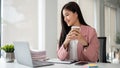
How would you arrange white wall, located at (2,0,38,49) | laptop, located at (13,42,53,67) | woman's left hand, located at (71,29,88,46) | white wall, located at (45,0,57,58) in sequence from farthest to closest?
white wall, located at (45,0,57,58)
white wall, located at (2,0,38,49)
woman's left hand, located at (71,29,88,46)
laptop, located at (13,42,53,67)

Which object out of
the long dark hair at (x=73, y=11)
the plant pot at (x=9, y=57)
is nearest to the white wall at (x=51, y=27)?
the long dark hair at (x=73, y=11)

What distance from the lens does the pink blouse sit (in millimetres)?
1914

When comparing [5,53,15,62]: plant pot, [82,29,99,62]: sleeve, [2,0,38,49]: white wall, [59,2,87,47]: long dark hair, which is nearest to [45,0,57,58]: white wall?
[2,0,38,49]: white wall

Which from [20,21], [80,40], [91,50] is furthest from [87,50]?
[20,21]

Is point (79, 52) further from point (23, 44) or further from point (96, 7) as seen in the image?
point (96, 7)

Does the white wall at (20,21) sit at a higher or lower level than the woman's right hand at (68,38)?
higher

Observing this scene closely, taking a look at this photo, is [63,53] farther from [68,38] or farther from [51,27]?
[51,27]

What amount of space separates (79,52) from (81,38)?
0.17 meters

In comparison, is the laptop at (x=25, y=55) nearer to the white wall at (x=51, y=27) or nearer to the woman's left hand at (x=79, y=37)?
the woman's left hand at (x=79, y=37)

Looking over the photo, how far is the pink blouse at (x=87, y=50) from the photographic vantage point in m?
1.91

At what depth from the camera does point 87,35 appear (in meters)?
1.99

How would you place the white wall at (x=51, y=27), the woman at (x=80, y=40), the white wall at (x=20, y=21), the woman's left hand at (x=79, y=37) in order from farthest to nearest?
1. the white wall at (x=51, y=27)
2. the white wall at (x=20, y=21)
3. the woman at (x=80, y=40)
4. the woman's left hand at (x=79, y=37)

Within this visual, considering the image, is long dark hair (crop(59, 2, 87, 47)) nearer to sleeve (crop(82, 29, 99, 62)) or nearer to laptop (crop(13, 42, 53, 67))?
sleeve (crop(82, 29, 99, 62))

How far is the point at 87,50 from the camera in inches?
75.1
